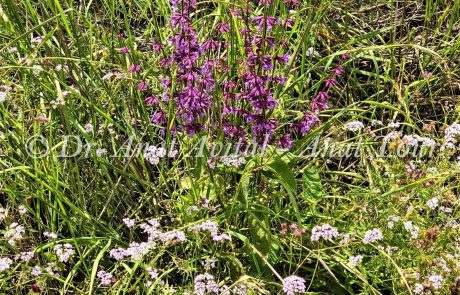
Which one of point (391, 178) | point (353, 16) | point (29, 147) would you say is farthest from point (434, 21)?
point (29, 147)

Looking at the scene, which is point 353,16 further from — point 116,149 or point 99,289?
point 99,289

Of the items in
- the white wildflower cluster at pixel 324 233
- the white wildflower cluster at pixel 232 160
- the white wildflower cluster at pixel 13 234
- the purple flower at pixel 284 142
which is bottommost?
the white wildflower cluster at pixel 324 233

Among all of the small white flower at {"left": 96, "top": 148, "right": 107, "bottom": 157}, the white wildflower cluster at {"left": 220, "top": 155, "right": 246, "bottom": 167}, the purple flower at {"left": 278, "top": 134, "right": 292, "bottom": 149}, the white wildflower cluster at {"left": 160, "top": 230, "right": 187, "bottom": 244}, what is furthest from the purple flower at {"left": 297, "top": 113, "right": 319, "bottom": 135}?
the small white flower at {"left": 96, "top": 148, "right": 107, "bottom": 157}

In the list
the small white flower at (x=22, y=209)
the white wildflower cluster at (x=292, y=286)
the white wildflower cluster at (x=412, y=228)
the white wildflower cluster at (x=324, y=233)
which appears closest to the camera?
the white wildflower cluster at (x=292, y=286)

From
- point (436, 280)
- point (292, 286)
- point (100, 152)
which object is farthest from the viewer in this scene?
point (100, 152)

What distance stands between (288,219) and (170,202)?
19.2 inches

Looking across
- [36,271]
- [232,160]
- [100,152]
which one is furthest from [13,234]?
[232,160]

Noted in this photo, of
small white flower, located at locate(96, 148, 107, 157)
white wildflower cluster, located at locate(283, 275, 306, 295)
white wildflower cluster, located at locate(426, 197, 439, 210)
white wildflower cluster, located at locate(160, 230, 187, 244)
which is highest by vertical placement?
small white flower, located at locate(96, 148, 107, 157)

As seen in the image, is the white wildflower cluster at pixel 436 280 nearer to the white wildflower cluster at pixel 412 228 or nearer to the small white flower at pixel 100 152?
the white wildflower cluster at pixel 412 228

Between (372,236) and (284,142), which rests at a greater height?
(284,142)

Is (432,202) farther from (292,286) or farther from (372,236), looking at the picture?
(292,286)

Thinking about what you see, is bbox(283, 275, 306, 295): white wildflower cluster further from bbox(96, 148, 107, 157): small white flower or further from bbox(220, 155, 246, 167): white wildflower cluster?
bbox(96, 148, 107, 157): small white flower

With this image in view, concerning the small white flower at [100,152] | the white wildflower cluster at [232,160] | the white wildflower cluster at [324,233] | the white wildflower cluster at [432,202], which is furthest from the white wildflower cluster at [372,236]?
the small white flower at [100,152]

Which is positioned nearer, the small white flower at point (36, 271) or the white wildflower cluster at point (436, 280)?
the white wildflower cluster at point (436, 280)
